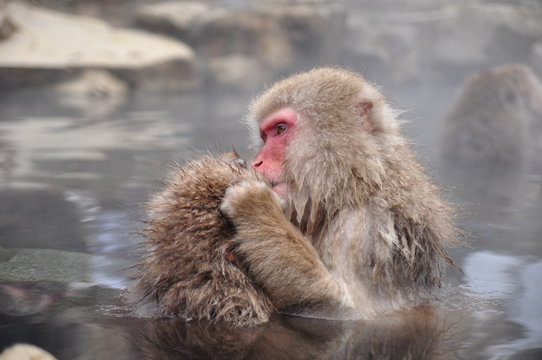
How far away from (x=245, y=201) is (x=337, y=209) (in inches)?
18.2

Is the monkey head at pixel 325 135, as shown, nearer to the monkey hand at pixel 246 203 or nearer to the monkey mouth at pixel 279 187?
the monkey mouth at pixel 279 187

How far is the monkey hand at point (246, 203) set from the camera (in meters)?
2.90

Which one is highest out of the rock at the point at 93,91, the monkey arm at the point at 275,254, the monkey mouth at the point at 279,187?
the rock at the point at 93,91

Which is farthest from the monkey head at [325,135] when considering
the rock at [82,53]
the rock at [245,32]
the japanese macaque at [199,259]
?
the rock at [245,32]

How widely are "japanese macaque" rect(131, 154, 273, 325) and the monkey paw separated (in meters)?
0.07

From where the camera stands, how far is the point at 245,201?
2.90 meters

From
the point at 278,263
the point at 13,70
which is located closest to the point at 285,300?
the point at 278,263

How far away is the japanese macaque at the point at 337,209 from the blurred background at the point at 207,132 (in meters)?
0.17

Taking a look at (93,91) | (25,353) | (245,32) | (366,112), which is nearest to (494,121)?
(366,112)

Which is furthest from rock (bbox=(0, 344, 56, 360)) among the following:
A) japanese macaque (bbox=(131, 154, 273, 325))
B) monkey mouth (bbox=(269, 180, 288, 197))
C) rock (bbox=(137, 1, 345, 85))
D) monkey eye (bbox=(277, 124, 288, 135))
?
rock (bbox=(137, 1, 345, 85))

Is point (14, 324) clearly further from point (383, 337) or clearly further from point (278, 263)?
point (383, 337)

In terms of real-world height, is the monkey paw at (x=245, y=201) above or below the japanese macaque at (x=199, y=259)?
above

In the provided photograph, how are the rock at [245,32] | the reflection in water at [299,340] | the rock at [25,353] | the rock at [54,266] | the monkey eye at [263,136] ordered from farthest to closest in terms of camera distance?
the rock at [245,32], the rock at [54,266], the monkey eye at [263,136], the reflection in water at [299,340], the rock at [25,353]

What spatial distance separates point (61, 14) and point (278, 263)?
39.9 ft
